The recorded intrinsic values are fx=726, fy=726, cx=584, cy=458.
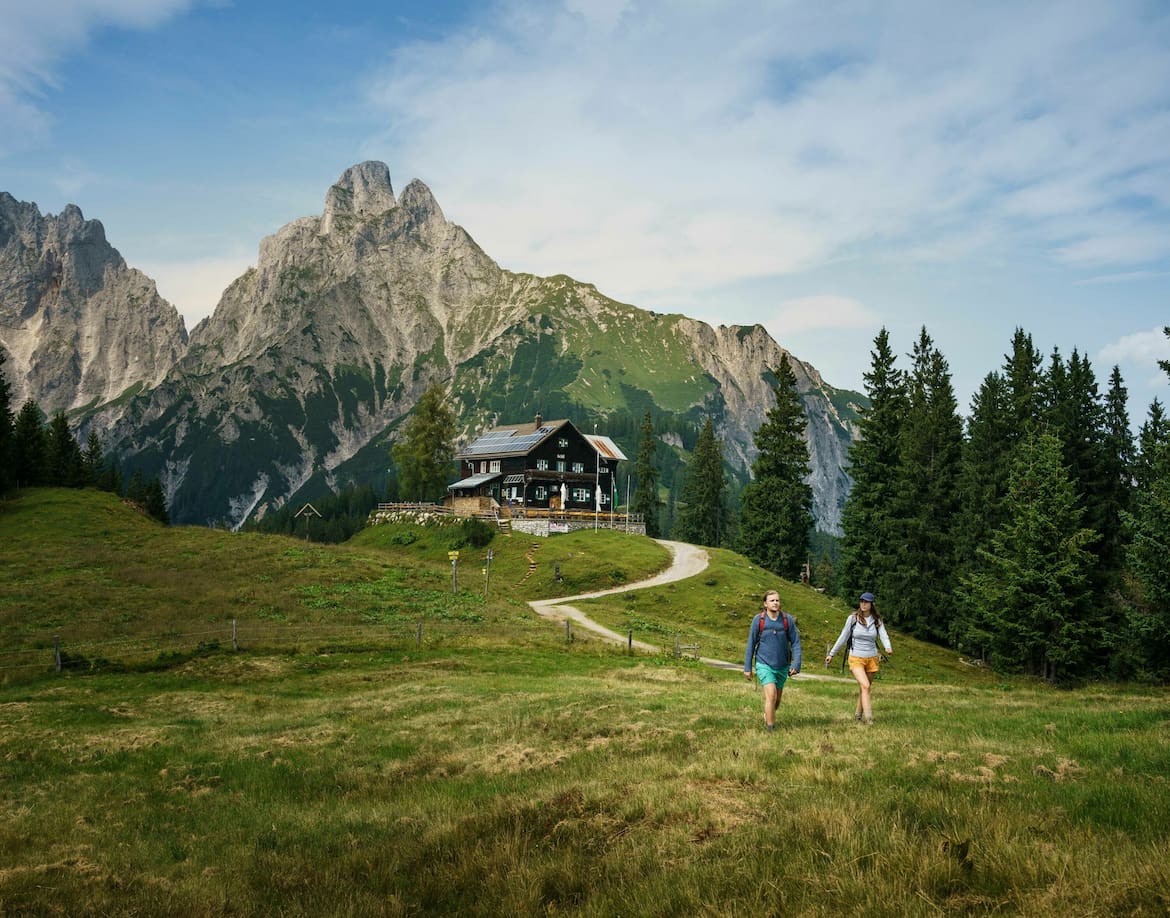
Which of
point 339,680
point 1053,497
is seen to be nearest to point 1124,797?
point 339,680

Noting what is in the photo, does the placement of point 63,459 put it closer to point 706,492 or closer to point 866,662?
point 706,492

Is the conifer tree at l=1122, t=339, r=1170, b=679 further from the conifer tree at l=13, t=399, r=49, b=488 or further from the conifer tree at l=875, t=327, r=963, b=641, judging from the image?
the conifer tree at l=13, t=399, r=49, b=488

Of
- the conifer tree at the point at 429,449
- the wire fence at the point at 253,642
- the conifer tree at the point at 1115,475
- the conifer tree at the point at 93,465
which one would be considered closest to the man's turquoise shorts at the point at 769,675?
the wire fence at the point at 253,642

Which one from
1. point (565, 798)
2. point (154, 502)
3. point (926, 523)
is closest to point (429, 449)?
point (154, 502)

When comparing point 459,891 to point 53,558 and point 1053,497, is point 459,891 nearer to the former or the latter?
point 1053,497

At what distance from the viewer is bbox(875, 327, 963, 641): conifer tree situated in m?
60.2

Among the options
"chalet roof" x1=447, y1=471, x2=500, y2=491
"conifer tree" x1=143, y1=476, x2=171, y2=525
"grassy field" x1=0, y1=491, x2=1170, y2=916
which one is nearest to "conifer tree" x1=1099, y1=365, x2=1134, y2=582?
"grassy field" x1=0, y1=491, x2=1170, y2=916

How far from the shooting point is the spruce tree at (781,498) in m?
76.0

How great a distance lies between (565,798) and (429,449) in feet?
321

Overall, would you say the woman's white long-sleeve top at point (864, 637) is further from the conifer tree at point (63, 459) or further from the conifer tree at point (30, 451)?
the conifer tree at point (63, 459)

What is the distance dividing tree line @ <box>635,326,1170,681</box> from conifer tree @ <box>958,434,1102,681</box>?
0.34 ft

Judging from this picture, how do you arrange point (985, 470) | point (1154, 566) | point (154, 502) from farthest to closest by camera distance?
point (154, 502)
point (985, 470)
point (1154, 566)

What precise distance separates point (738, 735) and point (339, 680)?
19426mm

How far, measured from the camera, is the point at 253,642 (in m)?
34.8
